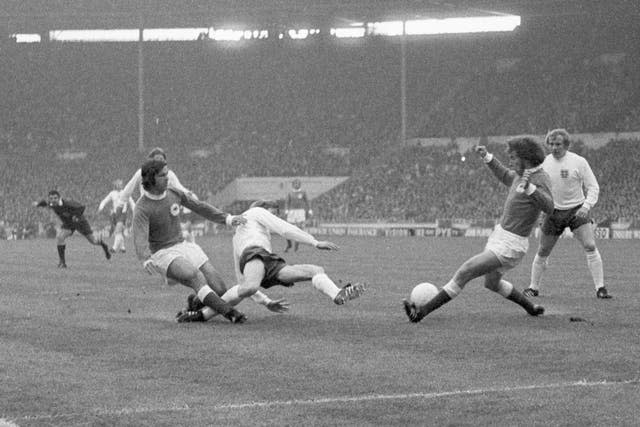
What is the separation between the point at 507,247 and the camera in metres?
11.8

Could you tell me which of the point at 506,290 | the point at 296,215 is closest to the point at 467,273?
the point at 506,290

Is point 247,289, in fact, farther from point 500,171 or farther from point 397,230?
point 397,230

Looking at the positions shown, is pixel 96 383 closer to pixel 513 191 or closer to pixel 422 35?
pixel 513 191

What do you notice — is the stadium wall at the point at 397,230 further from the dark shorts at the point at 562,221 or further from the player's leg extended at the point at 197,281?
the player's leg extended at the point at 197,281

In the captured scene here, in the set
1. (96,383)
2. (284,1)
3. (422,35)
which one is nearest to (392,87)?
(422,35)

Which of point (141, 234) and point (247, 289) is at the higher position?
point (141, 234)

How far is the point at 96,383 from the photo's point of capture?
8289 mm

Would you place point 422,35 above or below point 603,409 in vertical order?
above

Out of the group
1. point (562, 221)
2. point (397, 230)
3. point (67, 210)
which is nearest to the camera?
point (562, 221)

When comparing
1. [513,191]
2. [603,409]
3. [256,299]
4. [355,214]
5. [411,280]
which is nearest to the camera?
[603,409]

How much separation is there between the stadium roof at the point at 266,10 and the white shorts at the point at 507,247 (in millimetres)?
47492

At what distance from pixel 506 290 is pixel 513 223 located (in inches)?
32.0

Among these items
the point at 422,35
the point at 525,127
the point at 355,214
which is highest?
the point at 422,35

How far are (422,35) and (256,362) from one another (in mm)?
59924
